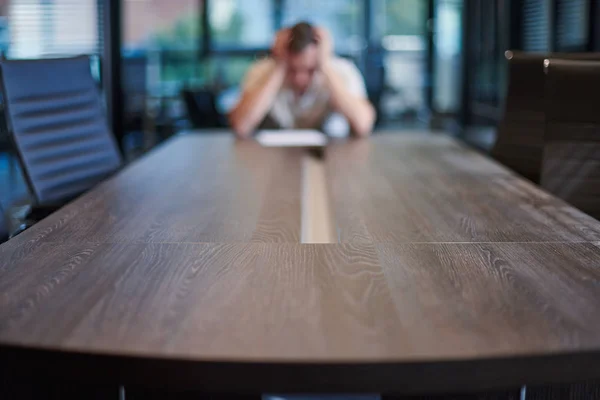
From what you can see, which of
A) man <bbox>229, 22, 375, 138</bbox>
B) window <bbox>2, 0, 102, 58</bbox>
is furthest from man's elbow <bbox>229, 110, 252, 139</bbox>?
window <bbox>2, 0, 102, 58</bbox>

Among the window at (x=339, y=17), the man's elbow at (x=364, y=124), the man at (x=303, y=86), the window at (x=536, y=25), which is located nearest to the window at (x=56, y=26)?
the man at (x=303, y=86)

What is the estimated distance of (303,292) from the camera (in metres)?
1.15

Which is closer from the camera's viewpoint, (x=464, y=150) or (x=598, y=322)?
(x=598, y=322)

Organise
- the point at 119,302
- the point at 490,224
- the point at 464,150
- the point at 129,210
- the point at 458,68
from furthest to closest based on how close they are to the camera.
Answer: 1. the point at 458,68
2. the point at 464,150
3. the point at 129,210
4. the point at 490,224
5. the point at 119,302

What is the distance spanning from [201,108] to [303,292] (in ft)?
17.5

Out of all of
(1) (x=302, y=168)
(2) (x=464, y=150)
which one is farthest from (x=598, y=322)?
(2) (x=464, y=150)

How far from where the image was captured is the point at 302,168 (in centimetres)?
258

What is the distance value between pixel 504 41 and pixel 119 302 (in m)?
4.97

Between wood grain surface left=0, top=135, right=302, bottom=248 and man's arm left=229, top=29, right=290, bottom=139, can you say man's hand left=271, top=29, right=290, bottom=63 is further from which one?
wood grain surface left=0, top=135, right=302, bottom=248

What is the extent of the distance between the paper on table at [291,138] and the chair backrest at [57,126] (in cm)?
69

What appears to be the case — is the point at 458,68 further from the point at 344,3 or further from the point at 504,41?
the point at 344,3

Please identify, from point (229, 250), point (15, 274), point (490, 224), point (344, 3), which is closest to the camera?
point (15, 274)

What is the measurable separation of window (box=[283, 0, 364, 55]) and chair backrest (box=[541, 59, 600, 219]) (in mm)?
6028

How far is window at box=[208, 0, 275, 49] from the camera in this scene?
27.0 feet
